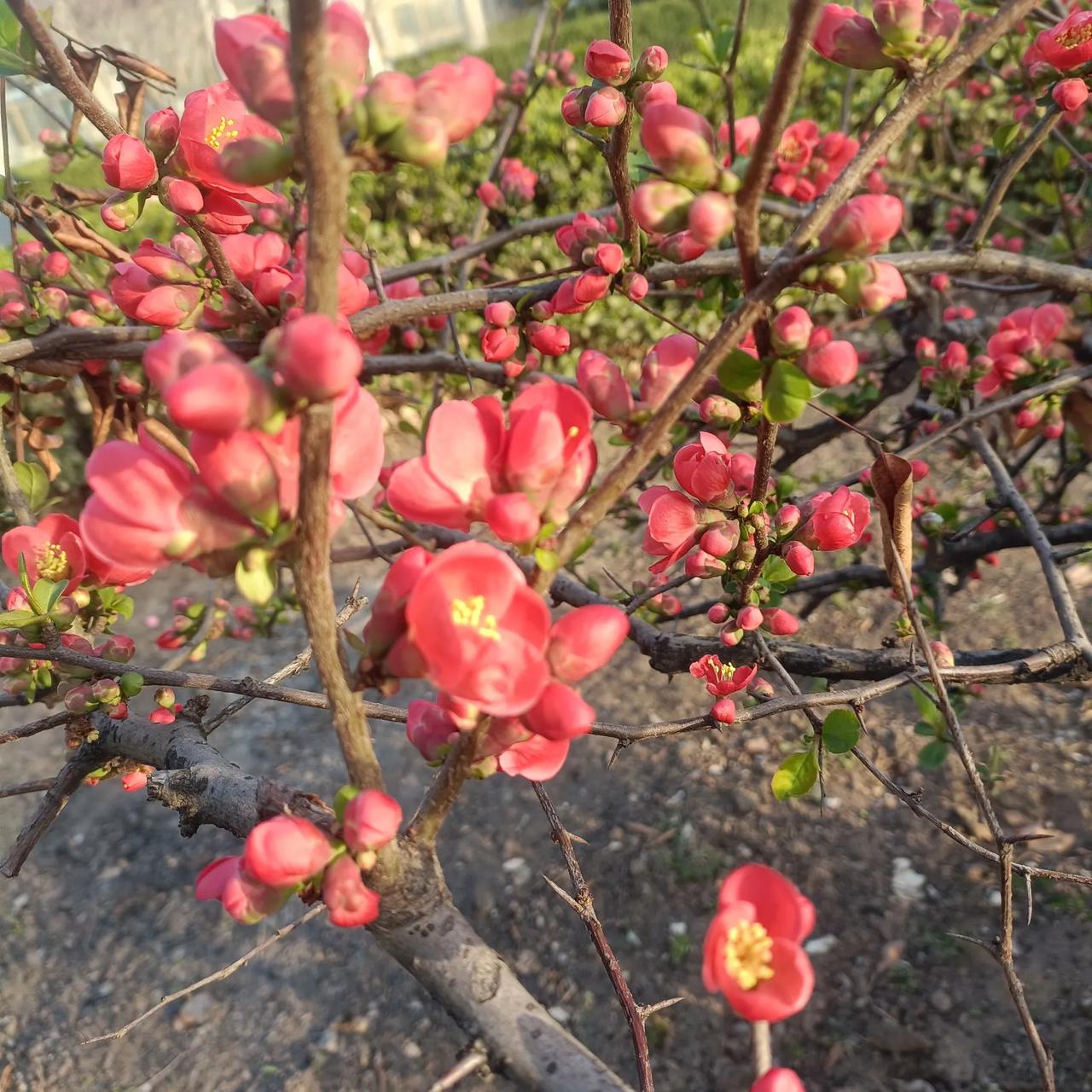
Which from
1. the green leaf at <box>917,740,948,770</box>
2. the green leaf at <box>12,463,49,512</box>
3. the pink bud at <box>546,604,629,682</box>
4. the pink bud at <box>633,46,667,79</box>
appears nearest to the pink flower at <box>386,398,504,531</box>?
the pink bud at <box>546,604,629,682</box>

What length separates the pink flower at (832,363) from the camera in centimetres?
58

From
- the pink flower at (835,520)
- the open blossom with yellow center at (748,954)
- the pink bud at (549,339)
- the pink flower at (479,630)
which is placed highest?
the pink flower at (479,630)

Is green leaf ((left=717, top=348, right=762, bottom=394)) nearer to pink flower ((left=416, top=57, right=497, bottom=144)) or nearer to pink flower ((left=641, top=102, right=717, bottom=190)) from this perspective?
pink flower ((left=641, top=102, right=717, bottom=190))

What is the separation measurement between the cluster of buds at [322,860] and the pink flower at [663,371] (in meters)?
0.35

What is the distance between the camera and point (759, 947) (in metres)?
0.61

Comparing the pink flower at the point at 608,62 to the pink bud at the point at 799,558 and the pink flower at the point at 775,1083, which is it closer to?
the pink bud at the point at 799,558

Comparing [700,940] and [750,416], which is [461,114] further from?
[700,940]

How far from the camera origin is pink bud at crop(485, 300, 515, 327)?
1248 millimetres

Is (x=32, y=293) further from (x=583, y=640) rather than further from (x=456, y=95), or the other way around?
(x=583, y=640)

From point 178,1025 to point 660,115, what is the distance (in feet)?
7.71

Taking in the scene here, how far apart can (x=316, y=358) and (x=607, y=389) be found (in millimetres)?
276

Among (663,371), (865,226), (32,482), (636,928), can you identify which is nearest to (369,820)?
(663,371)

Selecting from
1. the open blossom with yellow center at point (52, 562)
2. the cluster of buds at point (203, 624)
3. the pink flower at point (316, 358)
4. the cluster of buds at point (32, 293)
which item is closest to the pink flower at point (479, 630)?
the pink flower at point (316, 358)

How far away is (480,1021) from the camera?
28.2 inches
